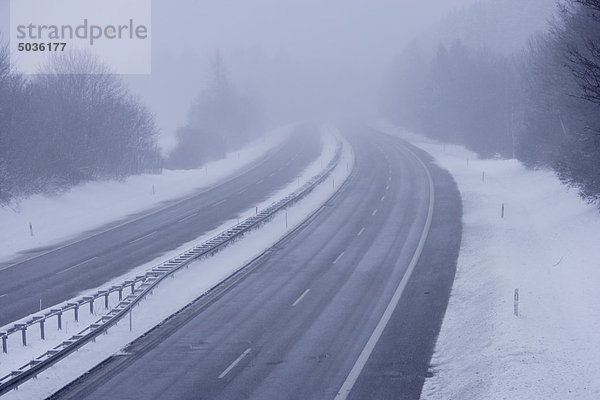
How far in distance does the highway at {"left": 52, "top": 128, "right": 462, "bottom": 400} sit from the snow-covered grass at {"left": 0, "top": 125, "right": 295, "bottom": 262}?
1258cm

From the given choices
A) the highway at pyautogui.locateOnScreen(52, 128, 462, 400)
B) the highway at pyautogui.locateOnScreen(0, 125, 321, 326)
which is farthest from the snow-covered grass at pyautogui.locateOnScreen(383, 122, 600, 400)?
the highway at pyautogui.locateOnScreen(0, 125, 321, 326)

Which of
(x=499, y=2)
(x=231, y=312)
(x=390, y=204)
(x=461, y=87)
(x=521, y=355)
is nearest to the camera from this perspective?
(x=521, y=355)

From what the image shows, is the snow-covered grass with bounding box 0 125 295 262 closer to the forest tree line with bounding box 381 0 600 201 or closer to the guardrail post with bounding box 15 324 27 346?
the guardrail post with bounding box 15 324 27 346

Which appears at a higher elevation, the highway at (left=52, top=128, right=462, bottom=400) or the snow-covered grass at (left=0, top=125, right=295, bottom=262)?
the snow-covered grass at (left=0, top=125, right=295, bottom=262)

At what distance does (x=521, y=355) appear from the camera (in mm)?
15445

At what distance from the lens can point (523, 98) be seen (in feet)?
204

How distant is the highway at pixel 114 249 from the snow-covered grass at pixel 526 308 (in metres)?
13.3

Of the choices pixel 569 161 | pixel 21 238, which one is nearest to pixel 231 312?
pixel 21 238

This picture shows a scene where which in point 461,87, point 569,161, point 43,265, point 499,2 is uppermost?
point 499,2

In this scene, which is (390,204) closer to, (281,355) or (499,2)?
(281,355)

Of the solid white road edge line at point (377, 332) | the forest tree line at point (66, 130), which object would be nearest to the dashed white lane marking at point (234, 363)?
the solid white road edge line at point (377, 332)

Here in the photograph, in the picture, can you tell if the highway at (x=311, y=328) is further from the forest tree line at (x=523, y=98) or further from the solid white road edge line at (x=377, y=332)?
the forest tree line at (x=523, y=98)

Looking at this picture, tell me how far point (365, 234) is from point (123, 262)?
11890 mm

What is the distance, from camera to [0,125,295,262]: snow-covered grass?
32625 mm
